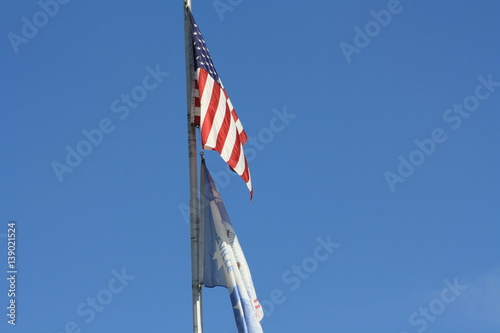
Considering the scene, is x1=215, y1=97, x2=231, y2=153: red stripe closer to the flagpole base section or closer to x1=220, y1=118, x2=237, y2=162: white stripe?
x1=220, y1=118, x2=237, y2=162: white stripe

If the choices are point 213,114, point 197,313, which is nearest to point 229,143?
point 213,114

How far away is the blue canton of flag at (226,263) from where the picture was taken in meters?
22.5

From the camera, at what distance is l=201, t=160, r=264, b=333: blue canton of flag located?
2248 centimetres

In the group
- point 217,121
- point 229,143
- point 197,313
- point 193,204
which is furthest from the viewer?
point 229,143

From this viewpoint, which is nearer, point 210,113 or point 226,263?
point 226,263

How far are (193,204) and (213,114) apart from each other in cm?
238

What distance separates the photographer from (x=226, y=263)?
2267 cm

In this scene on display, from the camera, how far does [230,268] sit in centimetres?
2264

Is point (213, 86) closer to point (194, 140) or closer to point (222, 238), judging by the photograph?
point (194, 140)

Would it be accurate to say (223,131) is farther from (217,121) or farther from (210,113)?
(210,113)

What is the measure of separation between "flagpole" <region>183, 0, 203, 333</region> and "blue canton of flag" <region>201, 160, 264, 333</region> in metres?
0.36

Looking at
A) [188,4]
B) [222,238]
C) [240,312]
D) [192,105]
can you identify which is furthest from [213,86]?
[240,312]

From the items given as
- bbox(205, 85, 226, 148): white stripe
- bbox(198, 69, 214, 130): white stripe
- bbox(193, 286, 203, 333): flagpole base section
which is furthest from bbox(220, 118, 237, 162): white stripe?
bbox(193, 286, 203, 333): flagpole base section

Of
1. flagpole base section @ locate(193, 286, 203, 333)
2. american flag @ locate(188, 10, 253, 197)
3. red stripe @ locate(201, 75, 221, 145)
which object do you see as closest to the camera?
flagpole base section @ locate(193, 286, 203, 333)
